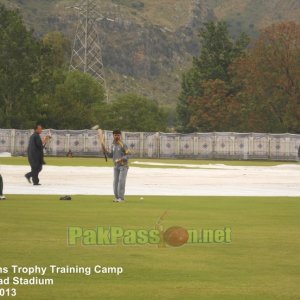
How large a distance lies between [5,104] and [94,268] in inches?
3690

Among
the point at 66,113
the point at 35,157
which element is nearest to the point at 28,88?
the point at 66,113

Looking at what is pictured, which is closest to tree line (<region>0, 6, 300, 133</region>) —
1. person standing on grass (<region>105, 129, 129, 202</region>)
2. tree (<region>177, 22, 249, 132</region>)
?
tree (<region>177, 22, 249, 132</region>)

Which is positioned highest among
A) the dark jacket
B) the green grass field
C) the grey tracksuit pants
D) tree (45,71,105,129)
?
tree (45,71,105,129)

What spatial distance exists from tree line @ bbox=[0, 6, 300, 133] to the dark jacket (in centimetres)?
6424

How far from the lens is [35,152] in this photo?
132 ft

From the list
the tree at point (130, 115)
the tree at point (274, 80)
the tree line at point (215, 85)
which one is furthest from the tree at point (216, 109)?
the tree at point (130, 115)

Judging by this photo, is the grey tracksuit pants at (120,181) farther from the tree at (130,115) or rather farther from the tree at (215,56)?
the tree at (130,115)

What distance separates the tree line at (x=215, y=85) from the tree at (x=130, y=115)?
5.80 m

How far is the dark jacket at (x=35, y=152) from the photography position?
3978 centimetres

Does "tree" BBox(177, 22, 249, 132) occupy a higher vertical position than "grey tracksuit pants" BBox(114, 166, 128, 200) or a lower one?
higher

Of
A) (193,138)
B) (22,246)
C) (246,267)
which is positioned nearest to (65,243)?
(22,246)

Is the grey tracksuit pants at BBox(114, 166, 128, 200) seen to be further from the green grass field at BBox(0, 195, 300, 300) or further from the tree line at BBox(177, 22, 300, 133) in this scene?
the tree line at BBox(177, 22, 300, 133)

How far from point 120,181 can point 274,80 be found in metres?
82.1

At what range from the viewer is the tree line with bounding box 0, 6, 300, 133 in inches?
4237
